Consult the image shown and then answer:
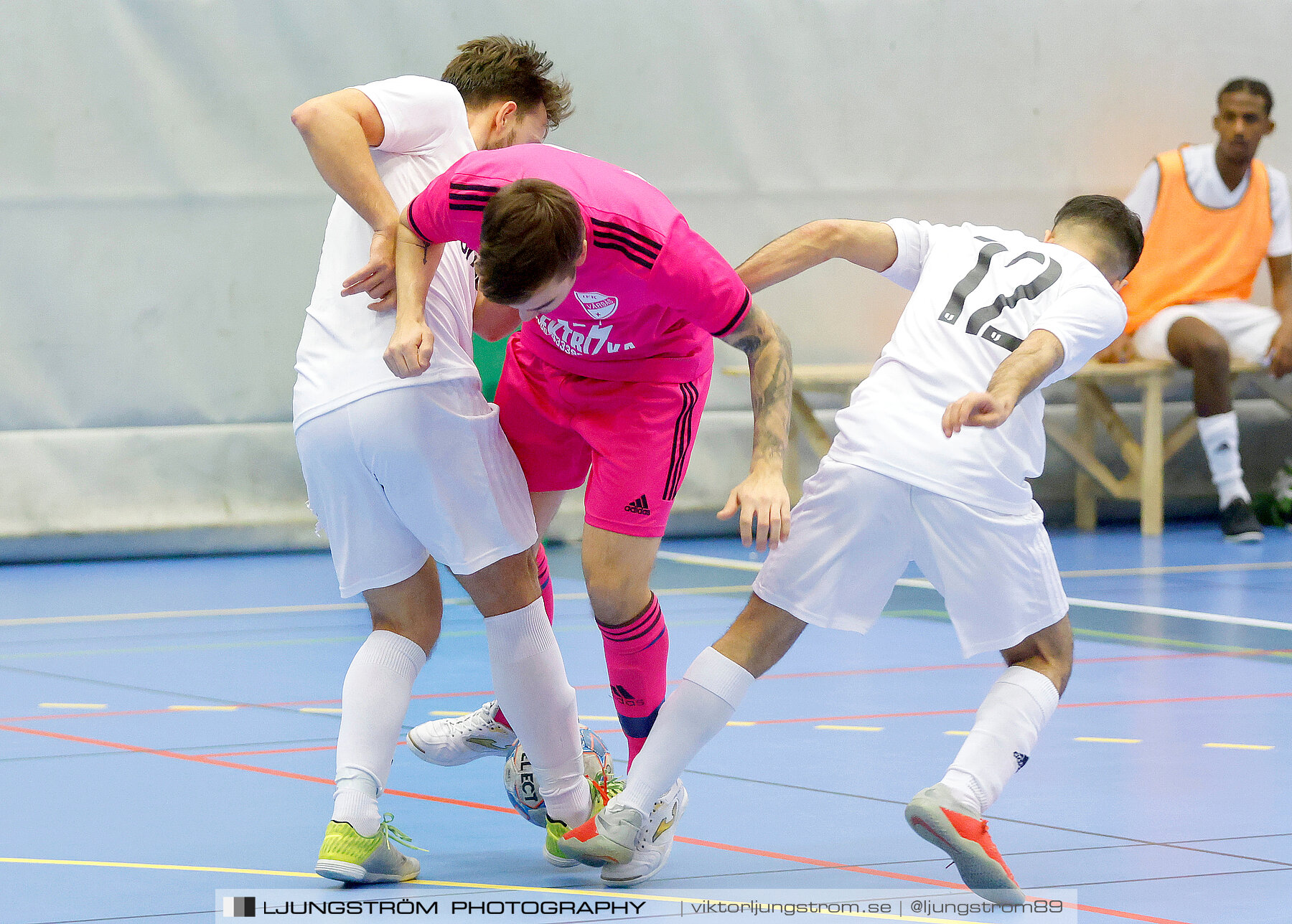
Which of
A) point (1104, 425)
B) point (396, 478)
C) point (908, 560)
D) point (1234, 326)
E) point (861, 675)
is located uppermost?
point (396, 478)

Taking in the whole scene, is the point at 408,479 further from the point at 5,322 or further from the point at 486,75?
the point at 5,322

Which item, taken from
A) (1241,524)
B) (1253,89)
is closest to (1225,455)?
(1241,524)

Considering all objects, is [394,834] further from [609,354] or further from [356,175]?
[356,175]

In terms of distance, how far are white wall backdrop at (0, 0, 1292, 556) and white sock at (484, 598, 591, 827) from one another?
593cm

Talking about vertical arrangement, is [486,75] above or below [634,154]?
above

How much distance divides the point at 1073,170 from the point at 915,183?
1035mm

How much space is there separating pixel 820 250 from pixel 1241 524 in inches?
248

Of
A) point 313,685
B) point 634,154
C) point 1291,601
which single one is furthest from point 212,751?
point 634,154

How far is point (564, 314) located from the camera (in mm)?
3084

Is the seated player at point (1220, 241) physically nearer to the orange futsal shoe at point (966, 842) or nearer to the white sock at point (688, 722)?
the white sock at point (688, 722)

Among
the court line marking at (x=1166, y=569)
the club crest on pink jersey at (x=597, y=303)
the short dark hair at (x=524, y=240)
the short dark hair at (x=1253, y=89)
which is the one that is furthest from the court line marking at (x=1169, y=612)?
the short dark hair at (x=1253, y=89)

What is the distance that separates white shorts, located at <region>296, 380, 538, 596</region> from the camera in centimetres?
Answer: 294

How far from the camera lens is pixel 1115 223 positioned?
10.3 feet

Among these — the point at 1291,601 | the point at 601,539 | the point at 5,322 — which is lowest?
the point at 1291,601
